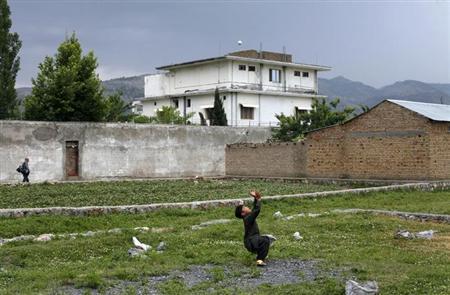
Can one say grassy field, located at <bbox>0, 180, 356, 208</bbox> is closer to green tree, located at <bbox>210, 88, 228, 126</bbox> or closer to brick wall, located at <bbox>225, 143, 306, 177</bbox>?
brick wall, located at <bbox>225, 143, 306, 177</bbox>

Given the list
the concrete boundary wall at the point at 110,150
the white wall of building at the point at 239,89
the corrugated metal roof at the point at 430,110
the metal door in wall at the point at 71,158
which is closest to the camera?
the corrugated metal roof at the point at 430,110

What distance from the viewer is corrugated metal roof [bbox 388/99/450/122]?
2900cm

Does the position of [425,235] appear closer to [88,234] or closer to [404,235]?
[404,235]

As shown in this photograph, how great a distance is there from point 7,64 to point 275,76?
97.9ft

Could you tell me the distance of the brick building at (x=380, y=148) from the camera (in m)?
28.6

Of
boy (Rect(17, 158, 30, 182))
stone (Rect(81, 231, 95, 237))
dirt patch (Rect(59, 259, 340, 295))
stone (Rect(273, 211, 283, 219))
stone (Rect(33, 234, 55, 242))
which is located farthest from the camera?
boy (Rect(17, 158, 30, 182))

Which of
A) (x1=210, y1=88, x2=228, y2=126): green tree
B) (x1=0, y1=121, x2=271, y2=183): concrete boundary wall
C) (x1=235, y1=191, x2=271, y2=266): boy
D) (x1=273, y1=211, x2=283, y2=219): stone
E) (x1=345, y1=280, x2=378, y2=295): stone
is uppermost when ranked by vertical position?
(x1=210, y1=88, x2=228, y2=126): green tree

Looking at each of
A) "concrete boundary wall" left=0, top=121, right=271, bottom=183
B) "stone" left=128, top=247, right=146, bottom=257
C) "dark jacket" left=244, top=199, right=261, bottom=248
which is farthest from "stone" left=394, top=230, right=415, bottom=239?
"concrete boundary wall" left=0, top=121, right=271, bottom=183

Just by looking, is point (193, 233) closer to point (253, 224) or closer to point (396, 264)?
point (253, 224)

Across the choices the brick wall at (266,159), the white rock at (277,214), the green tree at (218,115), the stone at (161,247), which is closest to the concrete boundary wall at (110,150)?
the brick wall at (266,159)

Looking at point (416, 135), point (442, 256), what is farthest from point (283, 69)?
point (442, 256)

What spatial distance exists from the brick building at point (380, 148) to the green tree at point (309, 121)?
10654 millimetres

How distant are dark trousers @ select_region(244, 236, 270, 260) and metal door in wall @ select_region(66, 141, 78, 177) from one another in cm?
2742

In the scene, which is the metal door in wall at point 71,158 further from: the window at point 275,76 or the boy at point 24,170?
the window at point 275,76
